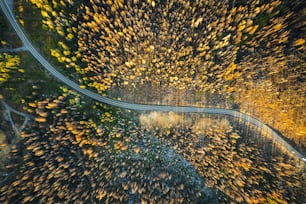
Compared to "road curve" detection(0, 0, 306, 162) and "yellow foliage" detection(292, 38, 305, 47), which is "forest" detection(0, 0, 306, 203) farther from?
"road curve" detection(0, 0, 306, 162)

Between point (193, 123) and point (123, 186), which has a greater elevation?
point (193, 123)

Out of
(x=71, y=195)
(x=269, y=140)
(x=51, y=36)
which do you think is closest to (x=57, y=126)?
(x=71, y=195)

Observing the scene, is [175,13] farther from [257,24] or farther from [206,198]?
[206,198]

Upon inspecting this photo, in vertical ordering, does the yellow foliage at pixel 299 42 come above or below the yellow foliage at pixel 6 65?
above

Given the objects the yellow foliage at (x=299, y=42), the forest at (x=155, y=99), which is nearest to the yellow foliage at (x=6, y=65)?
the forest at (x=155, y=99)

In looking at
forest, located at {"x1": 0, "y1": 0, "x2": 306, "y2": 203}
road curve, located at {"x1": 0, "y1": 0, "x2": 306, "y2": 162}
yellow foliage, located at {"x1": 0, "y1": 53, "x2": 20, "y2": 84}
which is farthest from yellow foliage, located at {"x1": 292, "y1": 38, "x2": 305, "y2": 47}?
yellow foliage, located at {"x1": 0, "y1": 53, "x2": 20, "y2": 84}

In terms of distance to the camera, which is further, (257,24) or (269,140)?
(269,140)

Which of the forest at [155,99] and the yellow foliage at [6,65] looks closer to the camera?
the yellow foliage at [6,65]

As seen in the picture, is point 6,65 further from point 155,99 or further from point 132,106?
point 155,99

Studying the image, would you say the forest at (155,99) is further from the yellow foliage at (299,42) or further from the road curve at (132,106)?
the road curve at (132,106)
